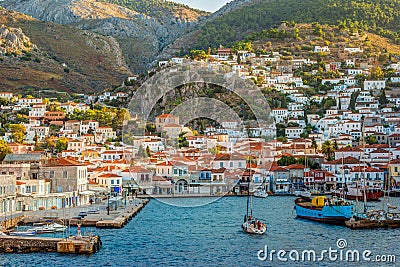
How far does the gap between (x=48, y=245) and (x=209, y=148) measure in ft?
152

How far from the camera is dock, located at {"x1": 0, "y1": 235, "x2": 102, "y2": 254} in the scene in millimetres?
34969

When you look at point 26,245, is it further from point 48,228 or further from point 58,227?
point 58,227

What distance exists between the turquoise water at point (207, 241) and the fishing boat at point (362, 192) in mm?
10385

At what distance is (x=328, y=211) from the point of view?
156 feet

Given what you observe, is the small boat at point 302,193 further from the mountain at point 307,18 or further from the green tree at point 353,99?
the mountain at point 307,18

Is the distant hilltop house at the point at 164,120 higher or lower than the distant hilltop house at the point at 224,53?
lower

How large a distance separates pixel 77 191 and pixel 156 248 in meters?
19.0

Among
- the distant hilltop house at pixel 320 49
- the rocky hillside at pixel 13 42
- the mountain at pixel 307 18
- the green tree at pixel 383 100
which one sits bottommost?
the green tree at pixel 383 100

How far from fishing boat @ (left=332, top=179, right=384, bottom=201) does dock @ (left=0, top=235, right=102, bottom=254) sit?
30.0 meters

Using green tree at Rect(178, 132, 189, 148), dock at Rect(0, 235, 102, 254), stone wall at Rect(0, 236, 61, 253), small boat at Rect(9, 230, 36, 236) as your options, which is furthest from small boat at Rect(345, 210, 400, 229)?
green tree at Rect(178, 132, 189, 148)

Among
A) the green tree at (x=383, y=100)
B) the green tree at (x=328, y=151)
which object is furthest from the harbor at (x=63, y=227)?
the green tree at (x=383, y=100)

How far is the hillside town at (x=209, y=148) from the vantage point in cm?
5612

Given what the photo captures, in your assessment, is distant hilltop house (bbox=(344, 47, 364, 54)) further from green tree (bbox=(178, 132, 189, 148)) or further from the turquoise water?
the turquoise water

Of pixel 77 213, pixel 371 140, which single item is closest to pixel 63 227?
pixel 77 213
